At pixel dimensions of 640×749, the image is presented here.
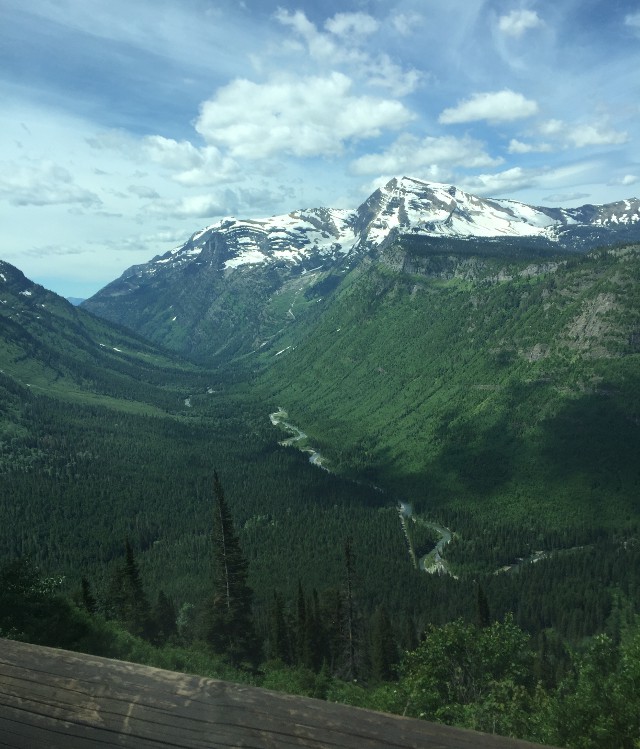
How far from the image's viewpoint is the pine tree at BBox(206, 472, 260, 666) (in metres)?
65.3

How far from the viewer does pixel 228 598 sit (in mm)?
66375

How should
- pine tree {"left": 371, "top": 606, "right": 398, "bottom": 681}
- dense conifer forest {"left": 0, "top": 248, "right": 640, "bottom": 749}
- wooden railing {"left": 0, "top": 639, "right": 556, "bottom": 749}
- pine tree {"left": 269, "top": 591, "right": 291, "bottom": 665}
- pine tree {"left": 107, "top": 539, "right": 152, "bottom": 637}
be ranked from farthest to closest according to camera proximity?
pine tree {"left": 269, "top": 591, "right": 291, "bottom": 665} < pine tree {"left": 371, "top": 606, "right": 398, "bottom": 681} < pine tree {"left": 107, "top": 539, "right": 152, "bottom": 637} < dense conifer forest {"left": 0, "top": 248, "right": 640, "bottom": 749} < wooden railing {"left": 0, "top": 639, "right": 556, "bottom": 749}

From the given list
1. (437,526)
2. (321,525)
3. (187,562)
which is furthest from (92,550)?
(437,526)

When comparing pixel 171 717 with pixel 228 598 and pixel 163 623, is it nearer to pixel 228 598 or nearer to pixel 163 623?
pixel 228 598

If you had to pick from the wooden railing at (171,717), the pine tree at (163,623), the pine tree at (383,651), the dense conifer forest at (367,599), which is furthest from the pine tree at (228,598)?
the wooden railing at (171,717)

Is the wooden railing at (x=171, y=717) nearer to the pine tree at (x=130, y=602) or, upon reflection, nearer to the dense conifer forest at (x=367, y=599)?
the dense conifer forest at (x=367, y=599)

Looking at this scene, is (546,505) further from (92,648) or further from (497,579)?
(92,648)

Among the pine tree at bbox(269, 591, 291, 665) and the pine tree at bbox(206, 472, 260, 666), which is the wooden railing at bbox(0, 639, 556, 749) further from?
the pine tree at bbox(269, 591, 291, 665)

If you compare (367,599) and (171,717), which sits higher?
(171,717)

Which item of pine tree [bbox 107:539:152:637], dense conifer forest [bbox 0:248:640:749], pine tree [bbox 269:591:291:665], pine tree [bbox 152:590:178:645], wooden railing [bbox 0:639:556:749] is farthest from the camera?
pine tree [bbox 269:591:291:665]

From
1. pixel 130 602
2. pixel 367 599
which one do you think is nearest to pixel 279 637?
pixel 130 602

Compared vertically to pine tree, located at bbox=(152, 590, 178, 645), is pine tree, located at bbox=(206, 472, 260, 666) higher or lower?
higher

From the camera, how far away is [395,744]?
413cm

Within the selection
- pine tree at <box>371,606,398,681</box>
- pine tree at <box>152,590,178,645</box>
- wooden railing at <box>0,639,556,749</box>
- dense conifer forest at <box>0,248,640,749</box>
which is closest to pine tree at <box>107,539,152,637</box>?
dense conifer forest at <box>0,248,640,749</box>
